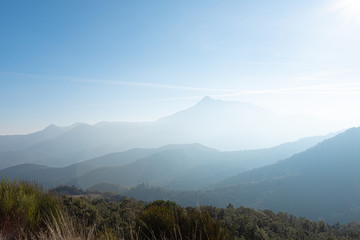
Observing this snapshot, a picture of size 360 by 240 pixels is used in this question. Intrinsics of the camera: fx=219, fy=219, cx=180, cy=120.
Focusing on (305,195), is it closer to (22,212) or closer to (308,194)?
(308,194)

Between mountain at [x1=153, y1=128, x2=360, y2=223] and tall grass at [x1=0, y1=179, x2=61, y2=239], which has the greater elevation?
tall grass at [x1=0, y1=179, x2=61, y2=239]

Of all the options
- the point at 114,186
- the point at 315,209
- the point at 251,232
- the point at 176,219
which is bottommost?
the point at 315,209

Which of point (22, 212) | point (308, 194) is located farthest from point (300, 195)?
point (22, 212)

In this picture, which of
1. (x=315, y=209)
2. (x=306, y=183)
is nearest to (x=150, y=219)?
(x=315, y=209)

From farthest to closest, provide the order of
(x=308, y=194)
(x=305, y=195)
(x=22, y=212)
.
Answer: (x=308, y=194) → (x=305, y=195) → (x=22, y=212)

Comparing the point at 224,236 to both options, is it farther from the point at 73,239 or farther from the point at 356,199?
the point at 356,199

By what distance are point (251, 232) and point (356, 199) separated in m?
194

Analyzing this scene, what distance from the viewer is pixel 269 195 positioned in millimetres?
170750

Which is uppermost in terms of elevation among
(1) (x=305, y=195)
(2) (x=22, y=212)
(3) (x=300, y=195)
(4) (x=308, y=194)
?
(2) (x=22, y=212)

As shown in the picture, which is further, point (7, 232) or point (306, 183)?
point (306, 183)

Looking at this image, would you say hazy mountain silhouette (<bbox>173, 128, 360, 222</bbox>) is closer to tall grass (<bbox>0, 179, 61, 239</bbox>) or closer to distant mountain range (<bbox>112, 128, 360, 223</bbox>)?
distant mountain range (<bbox>112, 128, 360, 223</bbox>)

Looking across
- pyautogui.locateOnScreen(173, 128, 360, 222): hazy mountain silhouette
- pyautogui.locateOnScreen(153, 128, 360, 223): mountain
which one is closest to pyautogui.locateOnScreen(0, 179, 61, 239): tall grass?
pyautogui.locateOnScreen(153, 128, 360, 223): mountain

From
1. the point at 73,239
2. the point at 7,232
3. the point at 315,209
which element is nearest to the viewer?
the point at 73,239

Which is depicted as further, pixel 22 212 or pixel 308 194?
pixel 308 194
